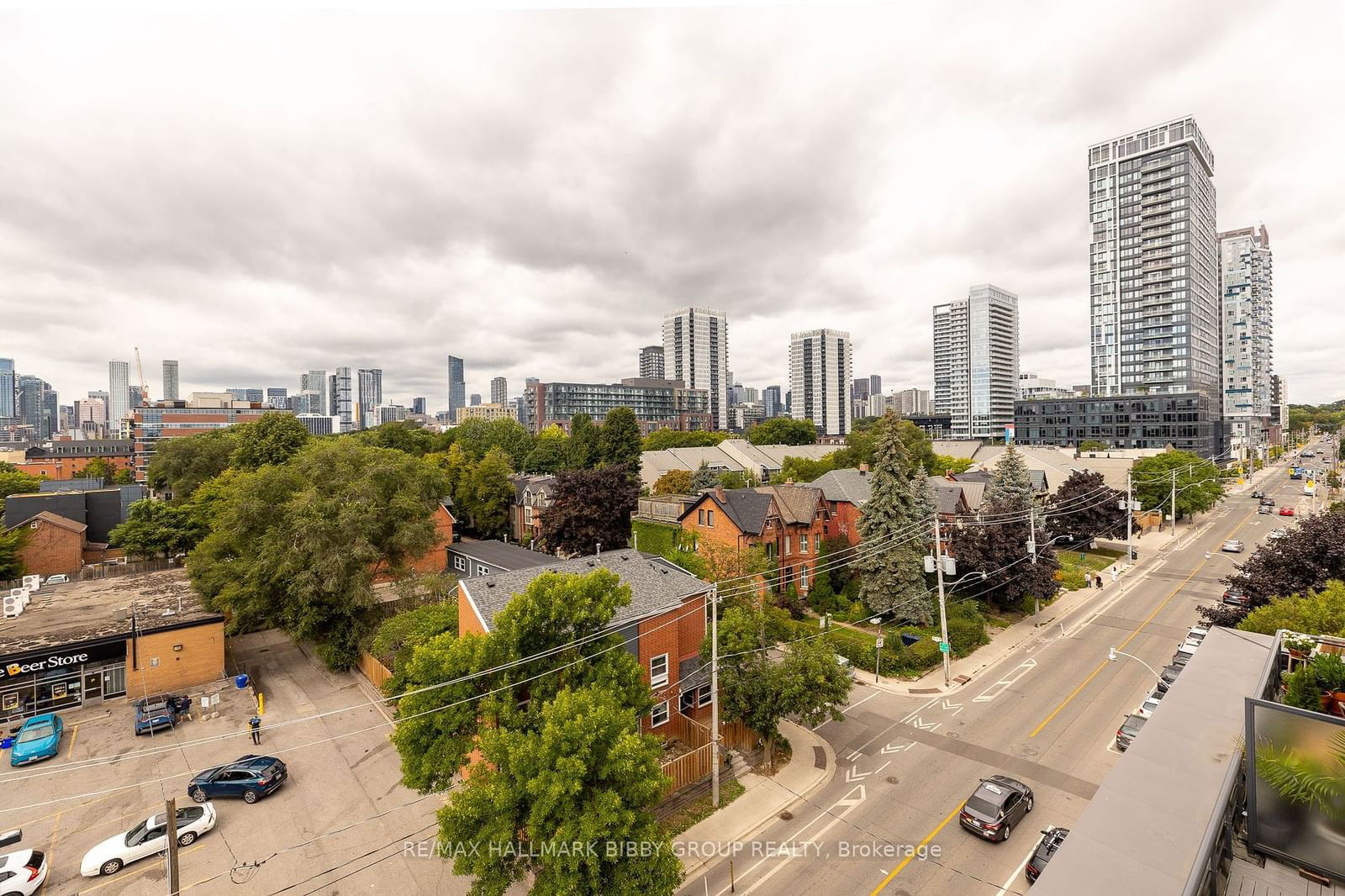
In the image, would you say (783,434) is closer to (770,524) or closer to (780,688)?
(770,524)

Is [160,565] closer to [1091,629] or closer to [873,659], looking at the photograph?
[873,659]

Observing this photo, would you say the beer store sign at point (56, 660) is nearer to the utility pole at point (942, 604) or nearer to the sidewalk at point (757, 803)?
the sidewalk at point (757, 803)

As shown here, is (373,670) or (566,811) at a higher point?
(566,811)

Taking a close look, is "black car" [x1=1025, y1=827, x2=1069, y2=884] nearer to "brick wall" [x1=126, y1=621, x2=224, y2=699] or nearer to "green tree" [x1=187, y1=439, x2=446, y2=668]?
"green tree" [x1=187, y1=439, x2=446, y2=668]

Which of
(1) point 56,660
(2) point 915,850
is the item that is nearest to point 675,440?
(1) point 56,660

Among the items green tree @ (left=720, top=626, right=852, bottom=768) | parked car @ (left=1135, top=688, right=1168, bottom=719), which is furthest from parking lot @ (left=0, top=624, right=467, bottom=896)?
parked car @ (left=1135, top=688, right=1168, bottom=719)

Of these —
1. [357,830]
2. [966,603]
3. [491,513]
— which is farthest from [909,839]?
[491,513]
